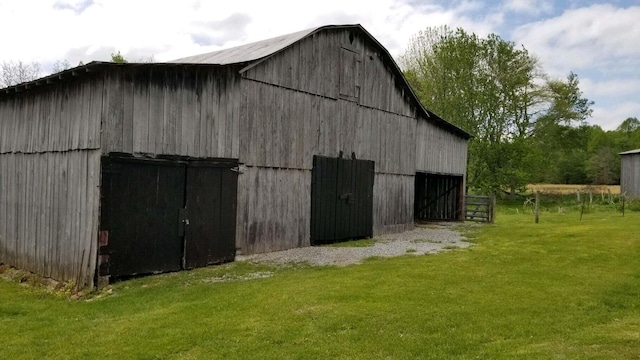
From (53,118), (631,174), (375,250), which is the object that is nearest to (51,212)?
(53,118)

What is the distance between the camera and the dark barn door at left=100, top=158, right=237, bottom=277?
1085 cm

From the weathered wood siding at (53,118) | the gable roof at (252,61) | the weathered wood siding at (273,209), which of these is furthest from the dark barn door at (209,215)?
the gable roof at (252,61)

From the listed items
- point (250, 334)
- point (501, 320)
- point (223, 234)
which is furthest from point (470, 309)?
point (223, 234)

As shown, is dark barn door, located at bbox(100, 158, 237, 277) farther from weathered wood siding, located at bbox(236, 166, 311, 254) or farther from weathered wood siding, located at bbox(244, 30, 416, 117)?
weathered wood siding, located at bbox(244, 30, 416, 117)

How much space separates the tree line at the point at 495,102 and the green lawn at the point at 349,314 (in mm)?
28978

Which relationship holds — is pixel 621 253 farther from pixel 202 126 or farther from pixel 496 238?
pixel 202 126

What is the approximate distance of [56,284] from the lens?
37.9 feet

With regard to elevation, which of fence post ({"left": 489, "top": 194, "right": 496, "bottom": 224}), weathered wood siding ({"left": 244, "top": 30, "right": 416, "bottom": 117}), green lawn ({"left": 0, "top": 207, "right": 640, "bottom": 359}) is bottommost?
green lawn ({"left": 0, "top": 207, "right": 640, "bottom": 359})

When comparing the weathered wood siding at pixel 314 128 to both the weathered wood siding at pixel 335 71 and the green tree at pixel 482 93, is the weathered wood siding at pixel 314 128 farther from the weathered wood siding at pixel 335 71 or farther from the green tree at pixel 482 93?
the green tree at pixel 482 93

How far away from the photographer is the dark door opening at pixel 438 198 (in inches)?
1028

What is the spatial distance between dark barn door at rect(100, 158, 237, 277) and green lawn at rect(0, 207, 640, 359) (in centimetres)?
52

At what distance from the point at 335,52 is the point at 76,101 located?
26.5 ft

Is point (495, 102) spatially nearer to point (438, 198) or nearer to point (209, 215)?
point (438, 198)

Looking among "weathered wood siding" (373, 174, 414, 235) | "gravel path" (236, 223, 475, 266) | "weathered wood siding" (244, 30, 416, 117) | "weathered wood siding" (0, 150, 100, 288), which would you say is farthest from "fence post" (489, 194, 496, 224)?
"weathered wood siding" (0, 150, 100, 288)
